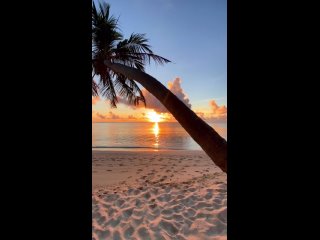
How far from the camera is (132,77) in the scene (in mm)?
3684

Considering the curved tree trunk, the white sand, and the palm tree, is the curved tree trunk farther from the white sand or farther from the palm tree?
the white sand

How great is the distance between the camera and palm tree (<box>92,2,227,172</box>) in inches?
93.4

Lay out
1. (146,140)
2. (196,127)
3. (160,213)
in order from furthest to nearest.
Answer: (146,140)
(160,213)
(196,127)

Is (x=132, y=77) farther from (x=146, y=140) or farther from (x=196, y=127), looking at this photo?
(x=146, y=140)

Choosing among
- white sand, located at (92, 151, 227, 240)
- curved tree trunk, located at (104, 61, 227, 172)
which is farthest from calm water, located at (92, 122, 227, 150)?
curved tree trunk, located at (104, 61, 227, 172)

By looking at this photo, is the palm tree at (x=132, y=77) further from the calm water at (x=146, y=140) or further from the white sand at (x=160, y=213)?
the calm water at (x=146, y=140)

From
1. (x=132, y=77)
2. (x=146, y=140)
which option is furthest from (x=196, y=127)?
(x=146, y=140)

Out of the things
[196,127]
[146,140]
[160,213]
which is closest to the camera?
[196,127]

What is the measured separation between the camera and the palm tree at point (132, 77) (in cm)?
237
